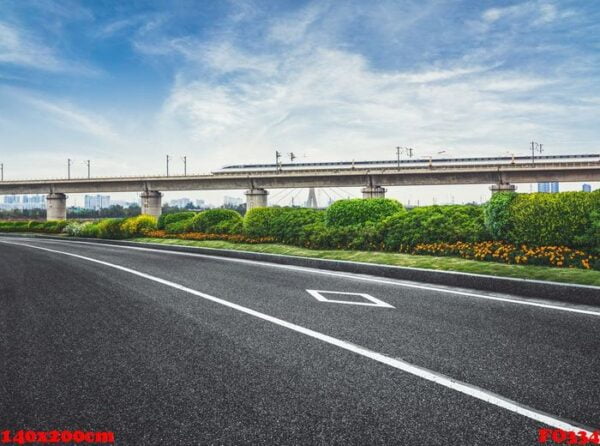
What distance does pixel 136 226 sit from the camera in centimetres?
2947

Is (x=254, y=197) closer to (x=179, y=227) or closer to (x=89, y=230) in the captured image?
(x=89, y=230)

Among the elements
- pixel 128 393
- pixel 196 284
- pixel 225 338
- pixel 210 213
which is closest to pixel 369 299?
pixel 225 338

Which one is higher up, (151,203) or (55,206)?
(151,203)

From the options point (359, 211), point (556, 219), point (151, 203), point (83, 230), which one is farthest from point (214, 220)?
point (151, 203)

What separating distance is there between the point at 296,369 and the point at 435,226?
1053 centimetres

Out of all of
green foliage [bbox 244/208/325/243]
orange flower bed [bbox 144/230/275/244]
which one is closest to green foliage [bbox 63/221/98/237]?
orange flower bed [bbox 144/230/275/244]

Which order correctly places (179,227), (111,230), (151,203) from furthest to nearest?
(151,203), (111,230), (179,227)

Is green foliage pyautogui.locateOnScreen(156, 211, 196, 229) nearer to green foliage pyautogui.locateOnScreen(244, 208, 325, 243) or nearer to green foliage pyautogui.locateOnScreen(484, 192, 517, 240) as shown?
green foliage pyautogui.locateOnScreen(244, 208, 325, 243)

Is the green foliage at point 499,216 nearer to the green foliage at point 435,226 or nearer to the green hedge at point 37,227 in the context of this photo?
the green foliage at point 435,226

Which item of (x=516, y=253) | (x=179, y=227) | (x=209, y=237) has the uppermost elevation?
(x=179, y=227)

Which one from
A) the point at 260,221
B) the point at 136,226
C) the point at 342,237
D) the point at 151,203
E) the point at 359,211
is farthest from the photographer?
the point at 151,203

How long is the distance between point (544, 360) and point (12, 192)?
83.0 metres

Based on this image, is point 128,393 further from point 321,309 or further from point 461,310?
point 461,310

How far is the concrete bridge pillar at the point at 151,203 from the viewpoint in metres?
63.3
